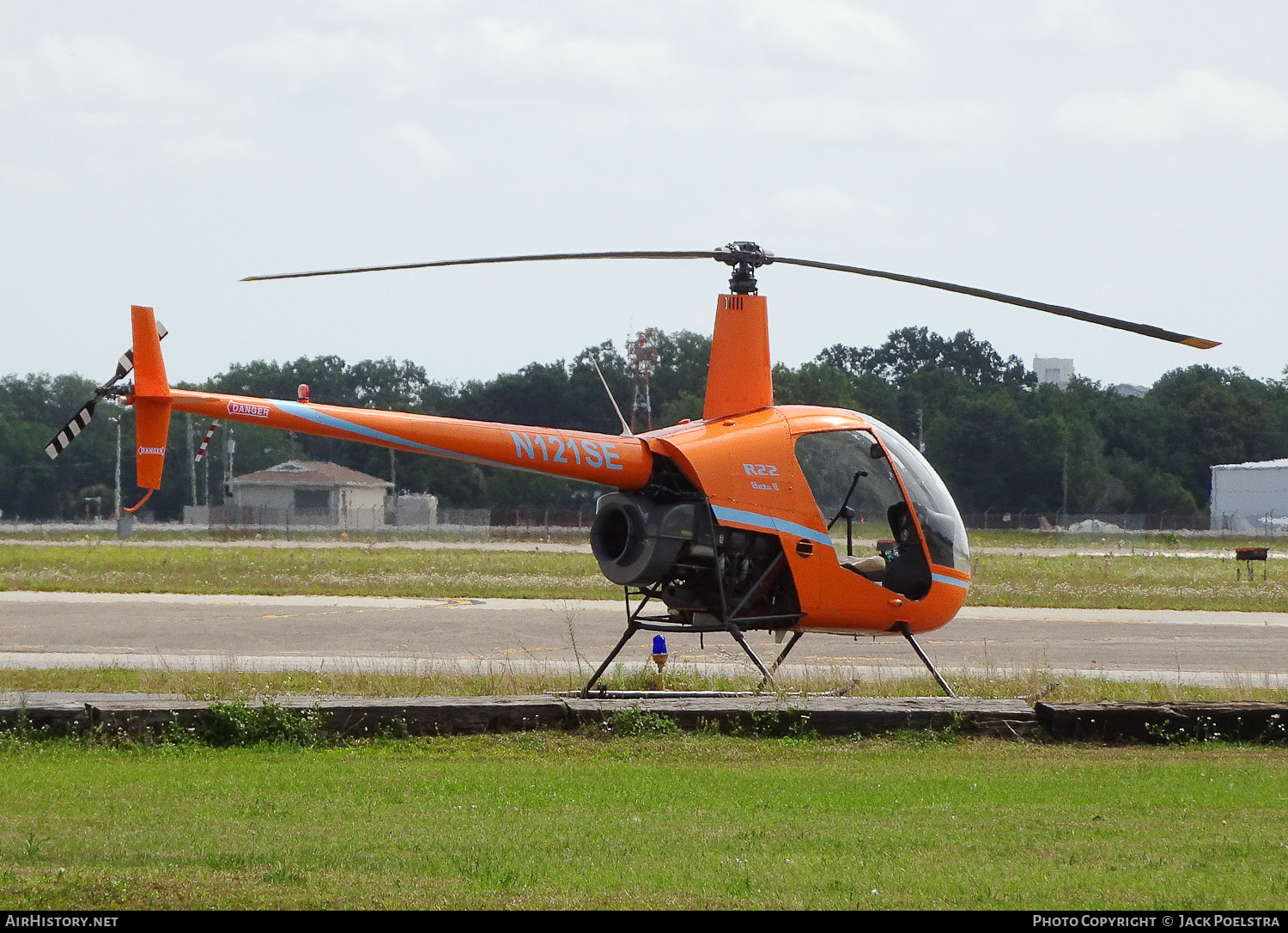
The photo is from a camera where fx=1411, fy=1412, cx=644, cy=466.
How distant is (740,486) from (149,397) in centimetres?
586

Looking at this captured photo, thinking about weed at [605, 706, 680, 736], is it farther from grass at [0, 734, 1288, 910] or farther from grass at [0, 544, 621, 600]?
grass at [0, 544, 621, 600]

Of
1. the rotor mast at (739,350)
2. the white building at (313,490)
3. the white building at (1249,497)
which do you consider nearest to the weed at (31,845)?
the rotor mast at (739,350)

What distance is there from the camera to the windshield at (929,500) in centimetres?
1552

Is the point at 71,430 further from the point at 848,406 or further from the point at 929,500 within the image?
the point at 848,406

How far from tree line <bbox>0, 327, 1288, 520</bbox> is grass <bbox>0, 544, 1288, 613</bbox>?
18.9 meters

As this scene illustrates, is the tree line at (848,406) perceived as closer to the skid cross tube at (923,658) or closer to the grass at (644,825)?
the skid cross tube at (923,658)

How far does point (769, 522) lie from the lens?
14742mm

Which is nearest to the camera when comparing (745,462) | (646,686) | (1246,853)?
(1246,853)

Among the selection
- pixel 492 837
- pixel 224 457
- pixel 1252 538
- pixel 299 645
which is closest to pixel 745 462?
pixel 492 837

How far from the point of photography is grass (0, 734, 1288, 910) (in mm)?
6219

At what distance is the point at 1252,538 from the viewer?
8269 centimetres

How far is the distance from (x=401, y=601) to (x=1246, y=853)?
25.3 metres

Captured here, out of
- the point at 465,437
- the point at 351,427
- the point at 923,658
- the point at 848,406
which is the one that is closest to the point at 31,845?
the point at 351,427

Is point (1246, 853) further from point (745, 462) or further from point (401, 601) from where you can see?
point (401, 601)
